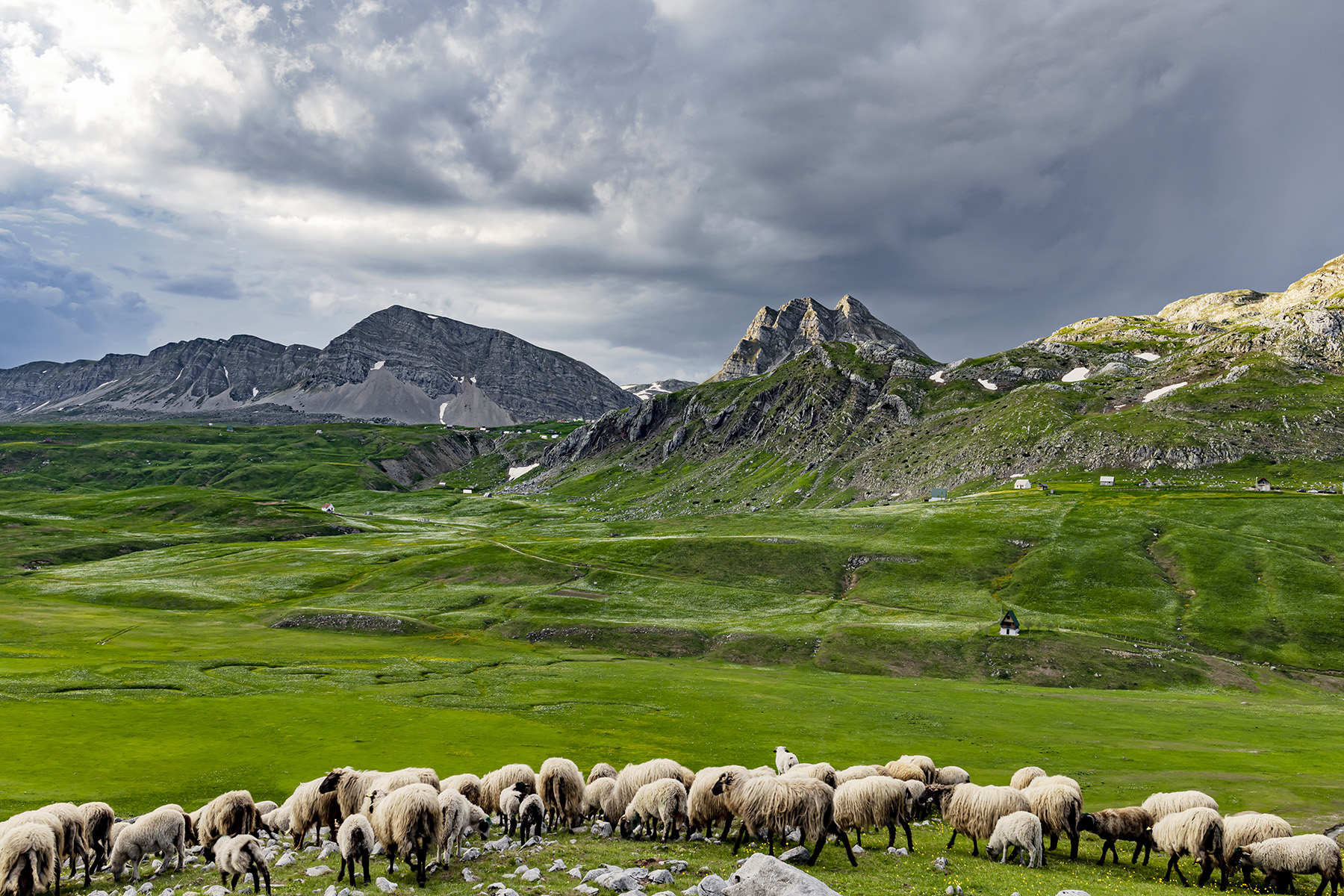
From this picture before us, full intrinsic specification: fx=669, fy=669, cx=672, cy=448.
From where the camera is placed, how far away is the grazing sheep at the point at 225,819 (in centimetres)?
2325

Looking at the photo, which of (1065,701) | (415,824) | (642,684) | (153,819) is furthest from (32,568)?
(1065,701)

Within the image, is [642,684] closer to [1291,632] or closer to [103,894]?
[103,894]

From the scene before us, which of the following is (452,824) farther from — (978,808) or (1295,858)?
(1295,858)

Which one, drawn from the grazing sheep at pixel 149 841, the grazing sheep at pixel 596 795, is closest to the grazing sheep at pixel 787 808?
the grazing sheep at pixel 596 795

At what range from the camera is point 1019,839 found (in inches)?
880

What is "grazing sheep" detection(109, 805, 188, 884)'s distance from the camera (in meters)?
21.5

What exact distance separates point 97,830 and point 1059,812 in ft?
107

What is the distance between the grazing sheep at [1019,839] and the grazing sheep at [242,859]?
75.0 ft

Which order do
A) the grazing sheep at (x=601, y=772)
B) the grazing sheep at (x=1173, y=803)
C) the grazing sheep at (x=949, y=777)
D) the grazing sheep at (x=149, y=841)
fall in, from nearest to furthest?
the grazing sheep at (x=149, y=841) → the grazing sheep at (x=1173, y=803) → the grazing sheep at (x=601, y=772) → the grazing sheep at (x=949, y=777)

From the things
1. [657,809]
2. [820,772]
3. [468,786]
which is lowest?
[468,786]

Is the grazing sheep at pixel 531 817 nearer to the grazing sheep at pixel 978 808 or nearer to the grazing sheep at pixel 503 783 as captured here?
the grazing sheep at pixel 503 783

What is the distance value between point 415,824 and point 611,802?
25.7 feet

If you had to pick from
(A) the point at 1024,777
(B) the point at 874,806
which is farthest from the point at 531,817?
(A) the point at 1024,777

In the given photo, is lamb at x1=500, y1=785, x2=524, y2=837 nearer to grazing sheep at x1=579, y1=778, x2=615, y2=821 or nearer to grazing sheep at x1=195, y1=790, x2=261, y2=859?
grazing sheep at x1=579, y1=778, x2=615, y2=821
